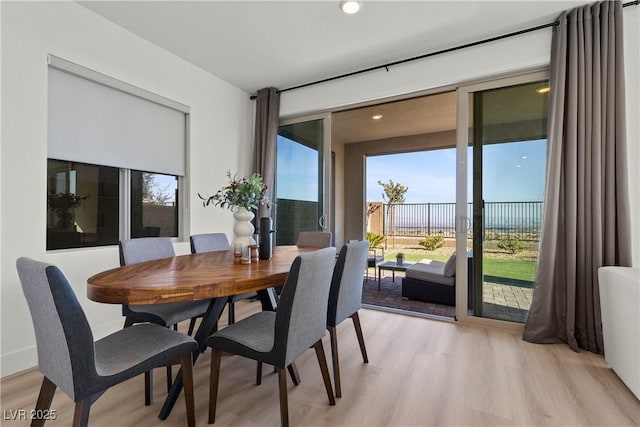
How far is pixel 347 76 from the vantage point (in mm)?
3459

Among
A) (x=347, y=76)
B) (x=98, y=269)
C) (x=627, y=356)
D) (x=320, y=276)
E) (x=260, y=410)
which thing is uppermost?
(x=347, y=76)

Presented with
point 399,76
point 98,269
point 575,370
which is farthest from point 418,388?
point 399,76

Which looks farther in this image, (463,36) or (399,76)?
(399,76)

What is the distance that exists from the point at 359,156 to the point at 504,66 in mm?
4029

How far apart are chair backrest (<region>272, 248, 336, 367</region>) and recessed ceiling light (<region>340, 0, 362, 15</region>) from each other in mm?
1924

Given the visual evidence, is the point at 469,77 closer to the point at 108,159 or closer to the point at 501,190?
the point at 501,190

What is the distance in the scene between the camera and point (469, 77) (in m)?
2.85

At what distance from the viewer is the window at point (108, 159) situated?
7.63 ft

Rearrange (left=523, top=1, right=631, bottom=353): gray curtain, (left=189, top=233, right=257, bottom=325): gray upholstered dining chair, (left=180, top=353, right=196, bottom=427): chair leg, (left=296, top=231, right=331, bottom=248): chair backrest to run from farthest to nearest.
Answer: (left=296, top=231, right=331, bottom=248): chair backrest → (left=189, top=233, right=257, bottom=325): gray upholstered dining chair → (left=523, top=1, right=631, bottom=353): gray curtain → (left=180, top=353, right=196, bottom=427): chair leg

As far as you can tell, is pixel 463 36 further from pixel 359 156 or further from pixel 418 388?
pixel 359 156

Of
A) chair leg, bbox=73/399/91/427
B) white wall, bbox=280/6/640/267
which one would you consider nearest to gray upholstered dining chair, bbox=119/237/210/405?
chair leg, bbox=73/399/91/427

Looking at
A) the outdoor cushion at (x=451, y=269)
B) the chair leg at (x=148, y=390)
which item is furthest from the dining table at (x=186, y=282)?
the outdoor cushion at (x=451, y=269)

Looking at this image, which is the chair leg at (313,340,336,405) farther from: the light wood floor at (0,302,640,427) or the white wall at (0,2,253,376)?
the white wall at (0,2,253,376)

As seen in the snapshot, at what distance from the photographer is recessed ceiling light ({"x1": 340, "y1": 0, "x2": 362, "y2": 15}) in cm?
226
